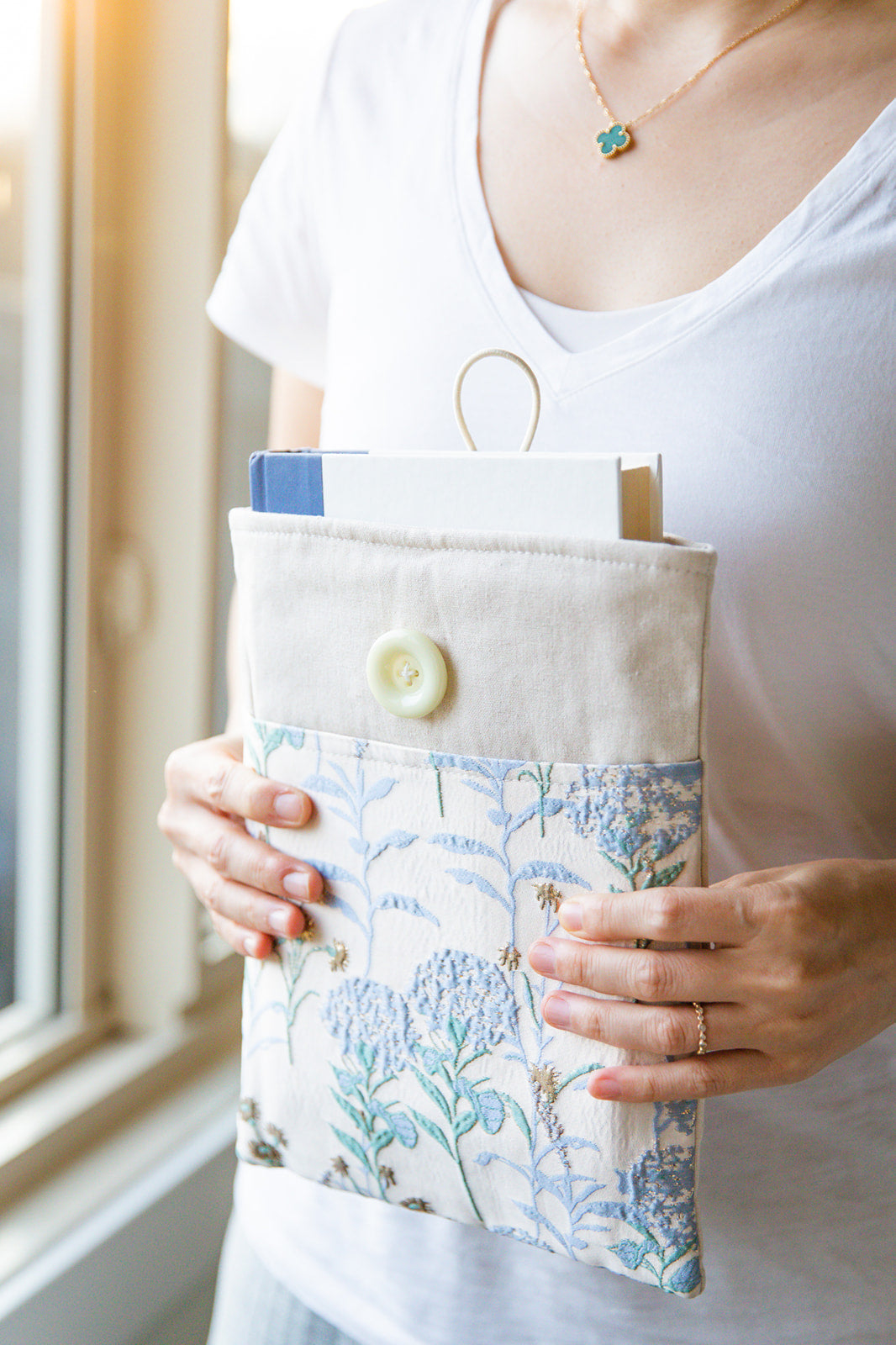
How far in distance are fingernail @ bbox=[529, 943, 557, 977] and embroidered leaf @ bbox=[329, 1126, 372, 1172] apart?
6.4 inches

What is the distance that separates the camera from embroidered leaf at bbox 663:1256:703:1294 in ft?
1.65

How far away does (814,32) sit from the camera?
1.94 feet

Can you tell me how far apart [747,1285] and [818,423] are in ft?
1.56

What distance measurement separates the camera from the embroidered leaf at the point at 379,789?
52cm

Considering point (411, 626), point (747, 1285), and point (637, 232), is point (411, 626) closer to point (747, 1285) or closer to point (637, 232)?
point (637, 232)

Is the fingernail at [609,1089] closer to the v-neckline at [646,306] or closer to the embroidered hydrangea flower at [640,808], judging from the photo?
the embroidered hydrangea flower at [640,808]

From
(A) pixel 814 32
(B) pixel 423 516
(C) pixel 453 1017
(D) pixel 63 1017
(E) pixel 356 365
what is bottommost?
(D) pixel 63 1017

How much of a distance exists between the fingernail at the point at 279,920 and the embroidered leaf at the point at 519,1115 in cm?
14

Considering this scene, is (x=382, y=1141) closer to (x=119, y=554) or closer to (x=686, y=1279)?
(x=686, y=1279)

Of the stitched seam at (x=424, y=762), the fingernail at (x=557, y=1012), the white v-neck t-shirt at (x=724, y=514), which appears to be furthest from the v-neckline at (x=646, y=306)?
the fingernail at (x=557, y=1012)

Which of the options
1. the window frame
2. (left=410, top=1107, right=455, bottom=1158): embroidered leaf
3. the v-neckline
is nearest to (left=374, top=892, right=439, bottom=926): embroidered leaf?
(left=410, top=1107, right=455, bottom=1158): embroidered leaf

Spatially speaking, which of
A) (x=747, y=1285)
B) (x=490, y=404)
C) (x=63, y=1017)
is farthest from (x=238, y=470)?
(x=747, y=1285)

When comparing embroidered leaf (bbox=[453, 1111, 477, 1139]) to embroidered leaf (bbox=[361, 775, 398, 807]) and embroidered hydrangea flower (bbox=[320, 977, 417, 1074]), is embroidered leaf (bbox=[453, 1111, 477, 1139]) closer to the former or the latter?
embroidered hydrangea flower (bbox=[320, 977, 417, 1074])

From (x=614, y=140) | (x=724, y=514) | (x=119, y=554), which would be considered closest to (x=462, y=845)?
(x=724, y=514)
